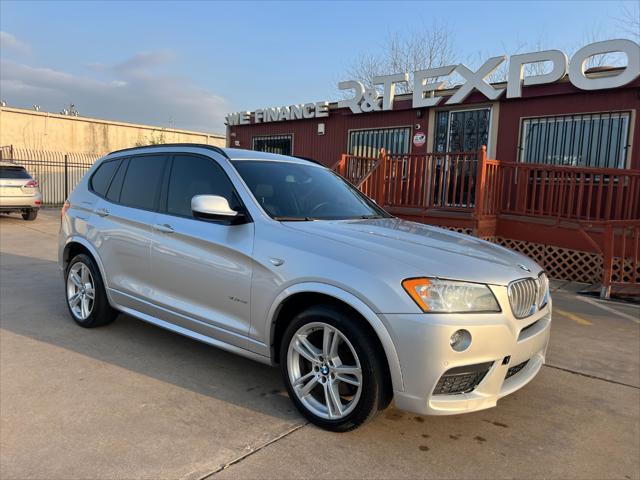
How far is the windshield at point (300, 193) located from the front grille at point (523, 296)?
53.4 inches

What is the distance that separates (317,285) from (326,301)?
15cm

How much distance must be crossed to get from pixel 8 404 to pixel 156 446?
1.18 meters

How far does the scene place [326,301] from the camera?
9.73 ft

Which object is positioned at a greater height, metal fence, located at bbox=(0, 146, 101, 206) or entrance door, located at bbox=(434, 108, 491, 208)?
entrance door, located at bbox=(434, 108, 491, 208)

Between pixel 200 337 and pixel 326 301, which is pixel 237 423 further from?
pixel 326 301

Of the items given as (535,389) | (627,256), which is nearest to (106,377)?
(535,389)

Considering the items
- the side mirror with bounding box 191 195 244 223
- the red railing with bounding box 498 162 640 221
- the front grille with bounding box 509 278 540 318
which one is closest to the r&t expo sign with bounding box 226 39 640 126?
the red railing with bounding box 498 162 640 221

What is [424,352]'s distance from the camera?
8.37 feet

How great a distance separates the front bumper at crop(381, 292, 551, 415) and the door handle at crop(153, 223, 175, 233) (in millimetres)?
1966

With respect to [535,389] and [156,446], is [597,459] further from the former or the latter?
[156,446]

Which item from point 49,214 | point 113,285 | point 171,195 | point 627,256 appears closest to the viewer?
point 171,195

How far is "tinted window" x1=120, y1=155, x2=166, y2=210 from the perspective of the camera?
Answer: 4.20 m

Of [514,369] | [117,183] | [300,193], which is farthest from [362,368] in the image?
[117,183]

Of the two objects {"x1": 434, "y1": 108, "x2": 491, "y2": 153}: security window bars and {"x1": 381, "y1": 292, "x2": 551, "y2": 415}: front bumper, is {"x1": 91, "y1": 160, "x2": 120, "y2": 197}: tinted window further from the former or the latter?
{"x1": 434, "y1": 108, "x2": 491, "y2": 153}: security window bars
